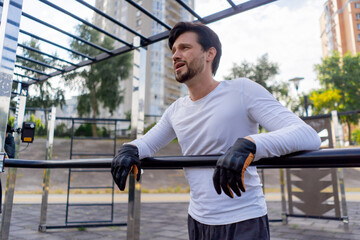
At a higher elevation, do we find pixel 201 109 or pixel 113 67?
pixel 113 67

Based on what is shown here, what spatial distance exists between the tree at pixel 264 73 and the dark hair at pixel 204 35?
87.8 feet

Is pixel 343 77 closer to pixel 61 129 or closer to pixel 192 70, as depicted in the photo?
pixel 61 129

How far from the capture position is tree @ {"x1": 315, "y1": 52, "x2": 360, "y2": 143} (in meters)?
30.4

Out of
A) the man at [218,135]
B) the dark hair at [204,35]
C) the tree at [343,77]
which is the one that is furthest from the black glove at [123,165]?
the tree at [343,77]

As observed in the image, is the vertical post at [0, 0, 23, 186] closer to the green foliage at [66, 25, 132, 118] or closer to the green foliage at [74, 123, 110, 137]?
the green foliage at [74, 123, 110, 137]

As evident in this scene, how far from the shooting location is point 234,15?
2.48 m

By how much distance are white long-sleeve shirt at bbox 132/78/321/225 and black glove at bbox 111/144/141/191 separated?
0.51 ft

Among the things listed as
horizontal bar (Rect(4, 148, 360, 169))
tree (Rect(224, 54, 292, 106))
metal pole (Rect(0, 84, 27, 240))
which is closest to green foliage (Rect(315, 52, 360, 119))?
tree (Rect(224, 54, 292, 106))

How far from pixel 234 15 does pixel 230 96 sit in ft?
4.73

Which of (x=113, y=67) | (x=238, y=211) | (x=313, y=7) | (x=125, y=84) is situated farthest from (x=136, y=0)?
(x=125, y=84)

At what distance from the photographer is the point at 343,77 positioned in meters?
31.0

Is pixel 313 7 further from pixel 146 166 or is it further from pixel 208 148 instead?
pixel 146 166

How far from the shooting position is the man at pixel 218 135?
39.3 inches

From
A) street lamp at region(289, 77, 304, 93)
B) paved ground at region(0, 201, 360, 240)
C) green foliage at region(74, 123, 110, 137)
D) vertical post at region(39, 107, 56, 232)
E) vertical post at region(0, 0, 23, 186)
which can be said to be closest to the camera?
vertical post at region(0, 0, 23, 186)
